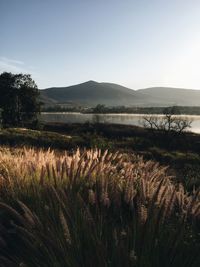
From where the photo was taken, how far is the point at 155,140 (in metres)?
48.4

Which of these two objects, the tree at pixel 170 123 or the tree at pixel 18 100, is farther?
the tree at pixel 18 100

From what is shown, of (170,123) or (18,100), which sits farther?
(18,100)

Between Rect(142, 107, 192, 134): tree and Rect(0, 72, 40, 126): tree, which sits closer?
Rect(142, 107, 192, 134): tree

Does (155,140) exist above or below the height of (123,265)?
below

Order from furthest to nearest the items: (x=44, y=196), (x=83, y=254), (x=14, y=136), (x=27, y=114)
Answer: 1. (x=27, y=114)
2. (x=14, y=136)
3. (x=44, y=196)
4. (x=83, y=254)

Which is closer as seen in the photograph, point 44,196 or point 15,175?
point 44,196

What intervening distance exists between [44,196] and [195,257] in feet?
5.69

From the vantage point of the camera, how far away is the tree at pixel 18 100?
6250 cm

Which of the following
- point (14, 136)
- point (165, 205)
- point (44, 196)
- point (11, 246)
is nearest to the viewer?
point (165, 205)

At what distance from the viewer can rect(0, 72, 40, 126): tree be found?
6250 cm

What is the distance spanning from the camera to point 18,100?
63.2m

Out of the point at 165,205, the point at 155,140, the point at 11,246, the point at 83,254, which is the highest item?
the point at 165,205

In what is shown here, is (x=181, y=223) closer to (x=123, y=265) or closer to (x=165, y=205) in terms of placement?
(x=165, y=205)

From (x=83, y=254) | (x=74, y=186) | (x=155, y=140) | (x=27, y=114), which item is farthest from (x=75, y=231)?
(x=27, y=114)
